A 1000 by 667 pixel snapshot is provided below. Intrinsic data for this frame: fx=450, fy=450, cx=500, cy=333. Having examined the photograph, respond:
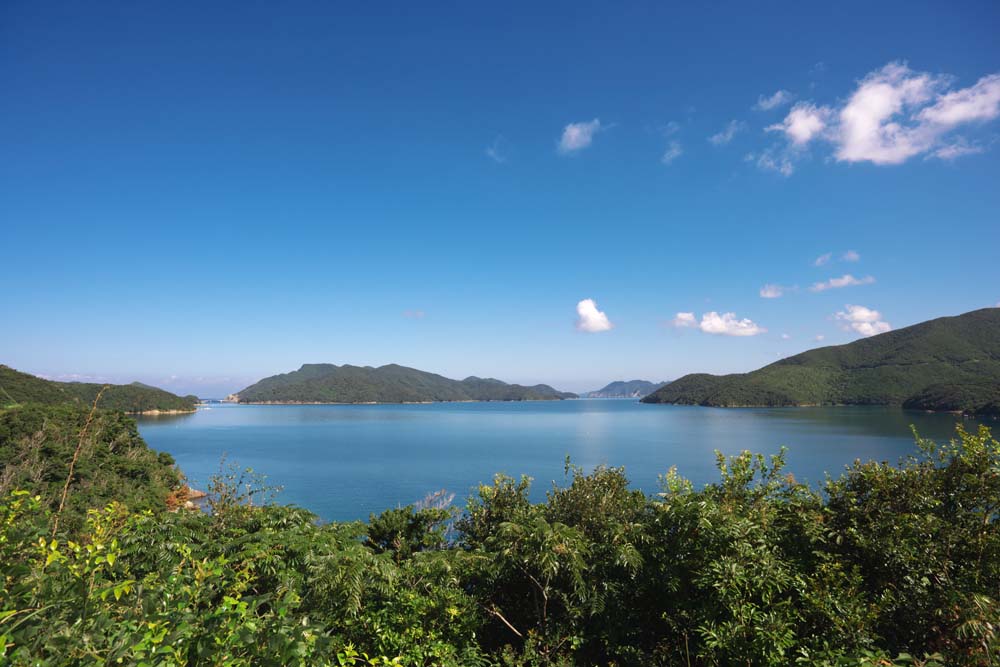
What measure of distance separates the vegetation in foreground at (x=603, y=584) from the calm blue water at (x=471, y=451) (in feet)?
92.9

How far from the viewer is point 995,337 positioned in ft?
540

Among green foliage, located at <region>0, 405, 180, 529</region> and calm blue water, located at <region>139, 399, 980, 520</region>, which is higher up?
green foliage, located at <region>0, 405, 180, 529</region>

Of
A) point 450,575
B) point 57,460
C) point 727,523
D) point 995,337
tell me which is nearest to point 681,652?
point 727,523

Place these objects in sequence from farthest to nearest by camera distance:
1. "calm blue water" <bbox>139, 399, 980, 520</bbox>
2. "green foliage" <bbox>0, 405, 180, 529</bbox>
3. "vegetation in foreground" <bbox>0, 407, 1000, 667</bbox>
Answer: "calm blue water" <bbox>139, 399, 980, 520</bbox>
"green foliage" <bbox>0, 405, 180, 529</bbox>
"vegetation in foreground" <bbox>0, 407, 1000, 667</bbox>

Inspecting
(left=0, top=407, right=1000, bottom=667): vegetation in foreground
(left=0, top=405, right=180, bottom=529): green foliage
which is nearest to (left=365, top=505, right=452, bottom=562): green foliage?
(left=0, top=407, right=1000, bottom=667): vegetation in foreground

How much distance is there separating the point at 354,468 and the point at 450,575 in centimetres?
5111

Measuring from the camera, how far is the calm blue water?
142 feet

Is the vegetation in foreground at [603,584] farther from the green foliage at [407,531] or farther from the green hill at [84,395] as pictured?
the green hill at [84,395]

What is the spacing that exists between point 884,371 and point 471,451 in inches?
6232

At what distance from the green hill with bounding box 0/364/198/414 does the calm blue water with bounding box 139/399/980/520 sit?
48.8 ft

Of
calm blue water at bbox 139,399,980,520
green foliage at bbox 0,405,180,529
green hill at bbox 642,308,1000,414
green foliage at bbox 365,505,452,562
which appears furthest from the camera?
green hill at bbox 642,308,1000,414

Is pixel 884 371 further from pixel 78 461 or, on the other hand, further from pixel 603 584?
pixel 78 461

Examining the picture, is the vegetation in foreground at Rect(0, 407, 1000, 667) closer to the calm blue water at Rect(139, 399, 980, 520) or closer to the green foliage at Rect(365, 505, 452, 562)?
the green foliage at Rect(365, 505, 452, 562)

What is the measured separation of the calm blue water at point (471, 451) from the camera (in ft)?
142
